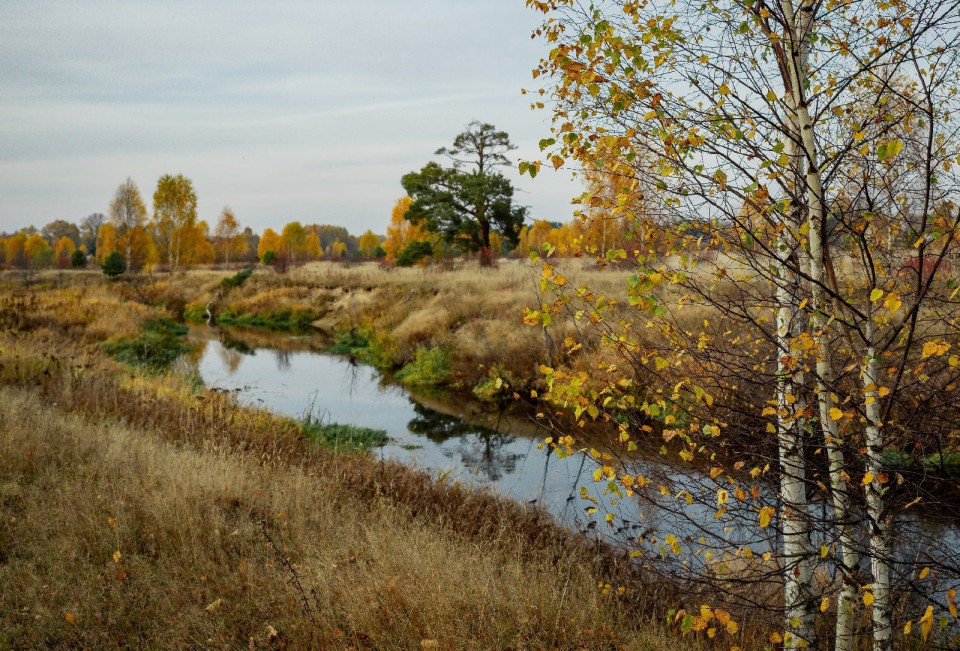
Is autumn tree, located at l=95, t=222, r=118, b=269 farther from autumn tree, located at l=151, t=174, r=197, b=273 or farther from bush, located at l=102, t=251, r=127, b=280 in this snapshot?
bush, located at l=102, t=251, r=127, b=280

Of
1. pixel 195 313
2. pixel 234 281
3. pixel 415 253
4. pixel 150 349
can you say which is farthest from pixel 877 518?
pixel 234 281

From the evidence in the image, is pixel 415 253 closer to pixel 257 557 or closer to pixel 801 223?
pixel 257 557

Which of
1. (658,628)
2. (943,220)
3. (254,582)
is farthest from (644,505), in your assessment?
(943,220)

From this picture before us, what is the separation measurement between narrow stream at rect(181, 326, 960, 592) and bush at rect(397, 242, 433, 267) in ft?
34.6

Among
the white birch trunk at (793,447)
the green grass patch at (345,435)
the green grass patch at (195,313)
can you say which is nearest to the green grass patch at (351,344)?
the green grass patch at (345,435)

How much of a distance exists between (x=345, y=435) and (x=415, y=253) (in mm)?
22215

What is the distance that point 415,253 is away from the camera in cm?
3300

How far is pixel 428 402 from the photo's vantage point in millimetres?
15594

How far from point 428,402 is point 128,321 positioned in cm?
1329

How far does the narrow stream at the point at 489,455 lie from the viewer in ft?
15.6

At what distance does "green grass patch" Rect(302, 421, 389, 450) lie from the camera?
35.1ft

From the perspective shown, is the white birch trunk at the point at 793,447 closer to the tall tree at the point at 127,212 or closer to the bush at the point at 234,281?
the bush at the point at 234,281

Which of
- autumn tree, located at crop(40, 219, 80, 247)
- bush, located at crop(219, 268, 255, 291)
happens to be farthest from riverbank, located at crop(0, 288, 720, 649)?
autumn tree, located at crop(40, 219, 80, 247)

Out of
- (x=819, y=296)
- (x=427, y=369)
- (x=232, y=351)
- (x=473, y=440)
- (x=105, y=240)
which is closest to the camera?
(x=819, y=296)
